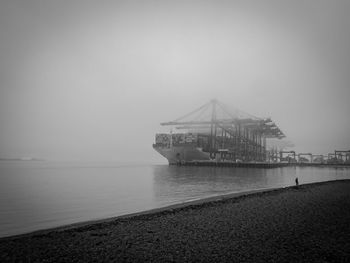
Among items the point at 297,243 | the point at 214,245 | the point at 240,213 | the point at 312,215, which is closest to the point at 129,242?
the point at 214,245

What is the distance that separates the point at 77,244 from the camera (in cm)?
755

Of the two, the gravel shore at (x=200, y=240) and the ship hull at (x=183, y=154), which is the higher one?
the ship hull at (x=183, y=154)

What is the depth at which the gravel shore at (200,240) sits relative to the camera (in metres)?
6.43

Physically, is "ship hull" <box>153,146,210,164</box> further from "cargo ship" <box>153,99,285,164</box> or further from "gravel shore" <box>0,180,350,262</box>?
"gravel shore" <box>0,180,350,262</box>

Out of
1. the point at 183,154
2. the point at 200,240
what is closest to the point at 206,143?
the point at 183,154

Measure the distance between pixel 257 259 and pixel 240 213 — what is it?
19.7 feet

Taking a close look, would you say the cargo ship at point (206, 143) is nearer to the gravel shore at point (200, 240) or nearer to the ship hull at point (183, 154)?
the ship hull at point (183, 154)

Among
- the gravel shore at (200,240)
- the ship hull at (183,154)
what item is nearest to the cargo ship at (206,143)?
the ship hull at (183,154)

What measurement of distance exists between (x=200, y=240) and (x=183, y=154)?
343ft

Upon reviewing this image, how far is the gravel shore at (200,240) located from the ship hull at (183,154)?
99.1m

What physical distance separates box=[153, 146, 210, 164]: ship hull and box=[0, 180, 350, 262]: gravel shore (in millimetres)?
99110

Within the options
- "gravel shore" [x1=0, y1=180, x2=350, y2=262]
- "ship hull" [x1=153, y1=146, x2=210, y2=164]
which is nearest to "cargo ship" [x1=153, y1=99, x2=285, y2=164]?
"ship hull" [x1=153, y1=146, x2=210, y2=164]

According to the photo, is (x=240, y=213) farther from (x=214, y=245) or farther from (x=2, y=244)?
(x=2, y=244)

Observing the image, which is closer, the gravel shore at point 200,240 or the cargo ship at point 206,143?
the gravel shore at point 200,240
